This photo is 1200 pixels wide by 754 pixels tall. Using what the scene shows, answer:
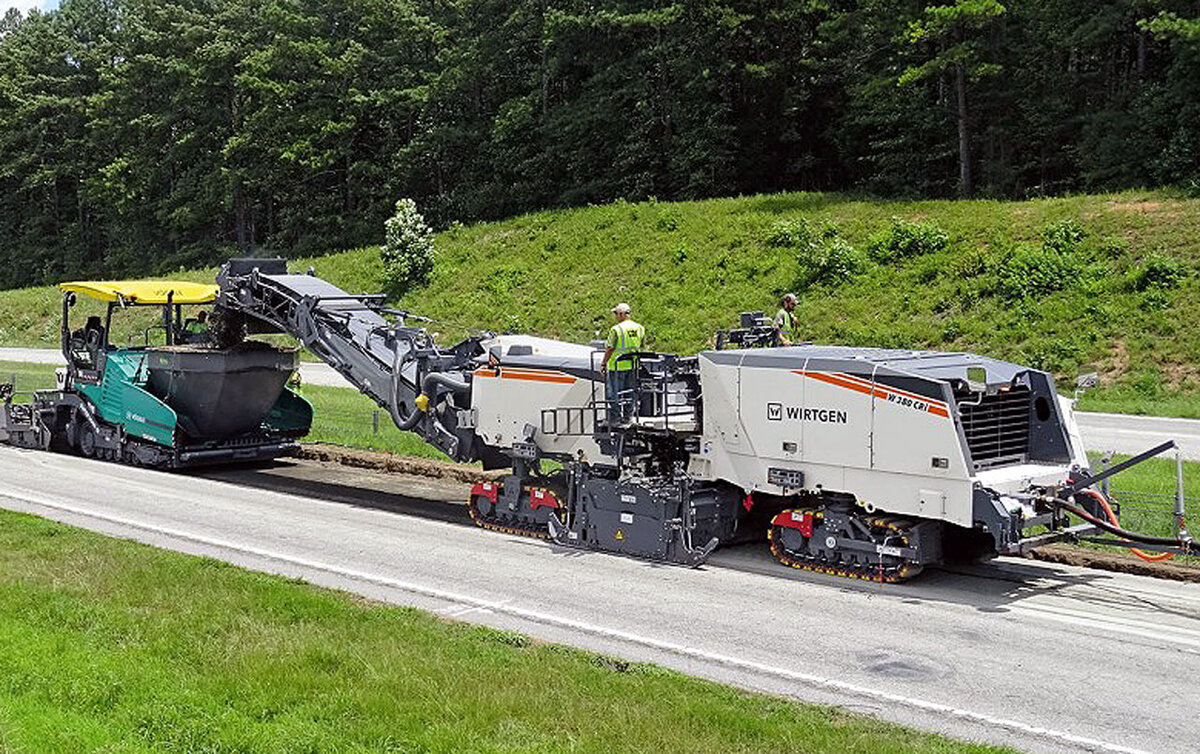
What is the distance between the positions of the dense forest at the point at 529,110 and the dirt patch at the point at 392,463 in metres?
25.2

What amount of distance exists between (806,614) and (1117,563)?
13.9 ft

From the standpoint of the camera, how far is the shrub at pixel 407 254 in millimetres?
47250

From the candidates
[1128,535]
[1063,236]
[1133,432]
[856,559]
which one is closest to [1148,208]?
[1063,236]

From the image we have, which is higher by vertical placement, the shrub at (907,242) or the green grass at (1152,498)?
the shrub at (907,242)

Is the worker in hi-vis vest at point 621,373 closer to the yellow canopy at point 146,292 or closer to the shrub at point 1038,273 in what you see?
the yellow canopy at point 146,292

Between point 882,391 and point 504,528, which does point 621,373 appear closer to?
point 504,528

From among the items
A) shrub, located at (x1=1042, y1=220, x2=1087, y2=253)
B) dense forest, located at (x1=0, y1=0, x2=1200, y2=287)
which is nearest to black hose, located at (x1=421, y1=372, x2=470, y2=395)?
shrub, located at (x1=1042, y1=220, x2=1087, y2=253)

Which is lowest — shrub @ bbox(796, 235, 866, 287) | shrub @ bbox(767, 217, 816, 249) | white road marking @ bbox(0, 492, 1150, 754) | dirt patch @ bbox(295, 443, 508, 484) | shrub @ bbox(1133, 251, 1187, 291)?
white road marking @ bbox(0, 492, 1150, 754)

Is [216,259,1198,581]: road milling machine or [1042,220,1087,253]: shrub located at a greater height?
[1042,220,1087,253]: shrub

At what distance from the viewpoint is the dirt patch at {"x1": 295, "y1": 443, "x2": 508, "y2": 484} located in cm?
1969

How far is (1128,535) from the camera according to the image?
1170 cm

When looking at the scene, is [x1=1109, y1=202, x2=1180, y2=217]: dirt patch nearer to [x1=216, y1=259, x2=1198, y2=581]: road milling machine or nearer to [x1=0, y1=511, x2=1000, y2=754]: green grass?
[x1=216, y1=259, x2=1198, y2=581]: road milling machine

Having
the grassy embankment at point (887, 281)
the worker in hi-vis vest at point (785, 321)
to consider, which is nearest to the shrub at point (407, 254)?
the grassy embankment at point (887, 281)

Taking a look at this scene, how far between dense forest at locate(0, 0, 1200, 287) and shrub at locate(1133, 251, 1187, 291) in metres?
5.41
